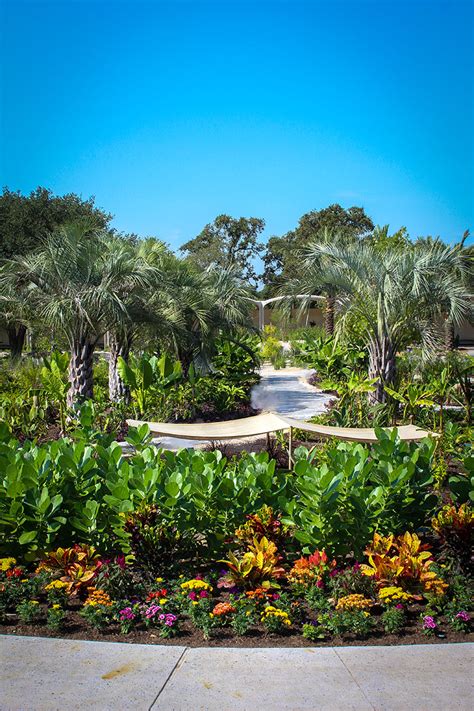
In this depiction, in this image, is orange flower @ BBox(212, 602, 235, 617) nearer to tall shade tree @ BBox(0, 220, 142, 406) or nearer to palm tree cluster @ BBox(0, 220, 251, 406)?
palm tree cluster @ BBox(0, 220, 251, 406)

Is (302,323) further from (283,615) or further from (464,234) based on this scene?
(283,615)

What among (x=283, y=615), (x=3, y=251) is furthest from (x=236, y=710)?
(x=3, y=251)

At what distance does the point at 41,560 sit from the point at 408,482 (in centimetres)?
254

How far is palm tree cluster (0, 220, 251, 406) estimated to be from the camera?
34.8ft

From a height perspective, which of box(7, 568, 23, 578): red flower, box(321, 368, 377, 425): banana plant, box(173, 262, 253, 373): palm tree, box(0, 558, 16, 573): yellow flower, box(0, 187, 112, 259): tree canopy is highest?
box(0, 187, 112, 259): tree canopy

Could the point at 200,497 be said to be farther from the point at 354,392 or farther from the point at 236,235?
the point at 236,235

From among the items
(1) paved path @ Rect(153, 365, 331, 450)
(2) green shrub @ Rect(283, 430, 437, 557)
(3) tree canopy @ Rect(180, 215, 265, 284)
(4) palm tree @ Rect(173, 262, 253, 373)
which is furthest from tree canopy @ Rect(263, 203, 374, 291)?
(2) green shrub @ Rect(283, 430, 437, 557)

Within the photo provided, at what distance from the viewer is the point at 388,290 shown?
35.4ft

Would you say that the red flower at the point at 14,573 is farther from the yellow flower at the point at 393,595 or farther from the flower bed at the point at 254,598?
the yellow flower at the point at 393,595

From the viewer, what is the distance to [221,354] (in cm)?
1492

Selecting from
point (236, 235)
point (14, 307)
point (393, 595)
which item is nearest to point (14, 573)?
point (393, 595)

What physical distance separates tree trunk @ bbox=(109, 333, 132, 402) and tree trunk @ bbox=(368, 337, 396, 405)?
4.48 meters

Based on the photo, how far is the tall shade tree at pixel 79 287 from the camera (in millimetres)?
10492

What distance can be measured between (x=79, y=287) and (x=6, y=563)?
685cm
